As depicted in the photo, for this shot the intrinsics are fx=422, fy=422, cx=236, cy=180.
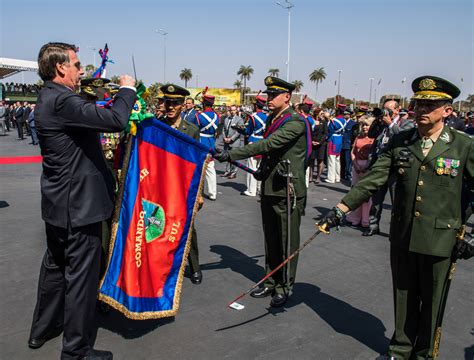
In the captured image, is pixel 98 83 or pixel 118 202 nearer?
pixel 118 202

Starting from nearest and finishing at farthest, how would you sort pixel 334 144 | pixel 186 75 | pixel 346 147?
1. pixel 334 144
2. pixel 346 147
3. pixel 186 75

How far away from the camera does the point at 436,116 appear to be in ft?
10.00

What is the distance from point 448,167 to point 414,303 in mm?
1084

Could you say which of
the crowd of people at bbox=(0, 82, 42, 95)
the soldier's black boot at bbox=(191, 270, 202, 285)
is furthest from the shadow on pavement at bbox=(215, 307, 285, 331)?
the crowd of people at bbox=(0, 82, 42, 95)

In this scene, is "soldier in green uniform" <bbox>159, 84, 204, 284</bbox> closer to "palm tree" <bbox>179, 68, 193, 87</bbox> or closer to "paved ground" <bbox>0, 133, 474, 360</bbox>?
"paved ground" <bbox>0, 133, 474, 360</bbox>

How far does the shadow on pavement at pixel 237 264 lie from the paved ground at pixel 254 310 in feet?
0.04

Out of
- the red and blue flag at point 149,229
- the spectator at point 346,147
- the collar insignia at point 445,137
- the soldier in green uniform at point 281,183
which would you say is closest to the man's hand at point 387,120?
the soldier in green uniform at point 281,183

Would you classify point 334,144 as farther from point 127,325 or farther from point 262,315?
point 127,325

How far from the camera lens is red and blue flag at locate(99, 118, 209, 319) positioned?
356 cm

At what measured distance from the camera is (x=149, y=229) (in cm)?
361

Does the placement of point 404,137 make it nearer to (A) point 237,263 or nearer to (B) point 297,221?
(B) point 297,221

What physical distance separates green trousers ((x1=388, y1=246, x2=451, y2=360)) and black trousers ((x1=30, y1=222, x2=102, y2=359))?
2334 millimetres

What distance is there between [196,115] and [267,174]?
575cm

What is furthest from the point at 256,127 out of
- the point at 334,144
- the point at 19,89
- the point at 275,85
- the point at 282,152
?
the point at 19,89
